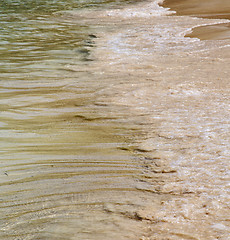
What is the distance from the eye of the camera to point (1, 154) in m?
3.03

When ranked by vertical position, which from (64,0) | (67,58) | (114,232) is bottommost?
(114,232)

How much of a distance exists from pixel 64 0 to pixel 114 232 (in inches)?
494

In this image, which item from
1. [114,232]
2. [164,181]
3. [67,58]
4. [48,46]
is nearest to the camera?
[114,232]

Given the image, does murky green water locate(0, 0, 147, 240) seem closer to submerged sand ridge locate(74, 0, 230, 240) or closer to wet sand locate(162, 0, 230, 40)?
submerged sand ridge locate(74, 0, 230, 240)

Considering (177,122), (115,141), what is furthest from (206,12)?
(115,141)

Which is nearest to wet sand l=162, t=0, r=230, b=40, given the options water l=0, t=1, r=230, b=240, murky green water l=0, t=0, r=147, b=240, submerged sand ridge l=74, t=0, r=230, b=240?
submerged sand ridge l=74, t=0, r=230, b=240

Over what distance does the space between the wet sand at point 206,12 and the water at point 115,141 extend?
662 mm

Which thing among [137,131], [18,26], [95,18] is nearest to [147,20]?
[95,18]

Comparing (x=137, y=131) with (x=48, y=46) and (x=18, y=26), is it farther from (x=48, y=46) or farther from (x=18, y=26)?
(x=18, y=26)

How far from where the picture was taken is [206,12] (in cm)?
974

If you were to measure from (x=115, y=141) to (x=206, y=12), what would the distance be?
24.3 feet

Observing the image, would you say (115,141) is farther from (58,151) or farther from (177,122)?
(177,122)

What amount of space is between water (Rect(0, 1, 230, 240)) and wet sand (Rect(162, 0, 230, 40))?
662 millimetres

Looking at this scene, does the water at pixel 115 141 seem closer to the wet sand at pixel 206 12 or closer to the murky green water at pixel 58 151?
the murky green water at pixel 58 151
